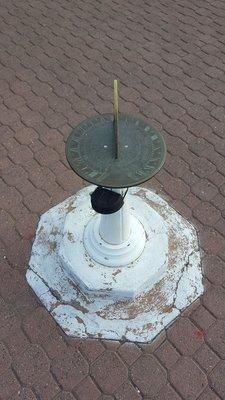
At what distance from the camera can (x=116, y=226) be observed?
119 inches

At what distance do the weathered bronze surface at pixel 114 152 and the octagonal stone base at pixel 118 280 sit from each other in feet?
3.09

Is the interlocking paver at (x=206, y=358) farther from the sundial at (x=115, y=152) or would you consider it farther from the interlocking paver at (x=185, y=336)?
the sundial at (x=115, y=152)

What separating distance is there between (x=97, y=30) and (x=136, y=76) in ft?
4.11

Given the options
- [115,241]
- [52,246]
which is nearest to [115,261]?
[115,241]

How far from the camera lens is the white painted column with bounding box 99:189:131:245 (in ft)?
9.78

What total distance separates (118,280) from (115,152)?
3.41 feet

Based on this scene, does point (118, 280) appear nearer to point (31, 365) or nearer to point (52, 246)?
point (52, 246)

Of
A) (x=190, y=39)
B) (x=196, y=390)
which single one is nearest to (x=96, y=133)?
(x=196, y=390)

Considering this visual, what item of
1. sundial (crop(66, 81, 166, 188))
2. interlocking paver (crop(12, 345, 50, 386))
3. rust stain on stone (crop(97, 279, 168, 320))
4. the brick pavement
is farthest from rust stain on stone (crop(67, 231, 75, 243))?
sundial (crop(66, 81, 166, 188))

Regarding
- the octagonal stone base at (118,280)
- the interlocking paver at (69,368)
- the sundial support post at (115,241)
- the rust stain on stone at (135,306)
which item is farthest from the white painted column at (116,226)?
the interlocking paver at (69,368)

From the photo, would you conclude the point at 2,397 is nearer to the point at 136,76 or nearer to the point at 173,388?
the point at 173,388

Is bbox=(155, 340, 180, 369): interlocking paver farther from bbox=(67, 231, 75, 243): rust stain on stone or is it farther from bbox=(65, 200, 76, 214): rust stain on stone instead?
bbox=(65, 200, 76, 214): rust stain on stone

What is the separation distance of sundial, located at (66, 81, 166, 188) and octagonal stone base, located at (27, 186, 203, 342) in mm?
944

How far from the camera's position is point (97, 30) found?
19.1 feet
